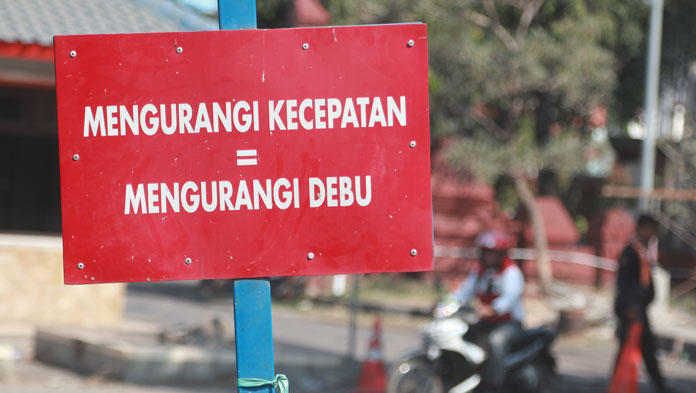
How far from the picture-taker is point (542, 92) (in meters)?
20.3

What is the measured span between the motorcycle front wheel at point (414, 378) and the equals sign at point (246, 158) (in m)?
5.08

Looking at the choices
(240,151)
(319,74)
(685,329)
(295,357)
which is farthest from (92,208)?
(685,329)

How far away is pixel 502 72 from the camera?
719 inches

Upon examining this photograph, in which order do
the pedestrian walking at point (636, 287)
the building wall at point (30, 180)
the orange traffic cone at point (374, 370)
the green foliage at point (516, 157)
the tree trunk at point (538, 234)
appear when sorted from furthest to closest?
the tree trunk at point (538, 234), the green foliage at point (516, 157), the building wall at point (30, 180), the orange traffic cone at point (374, 370), the pedestrian walking at point (636, 287)

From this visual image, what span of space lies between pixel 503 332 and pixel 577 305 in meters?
8.50

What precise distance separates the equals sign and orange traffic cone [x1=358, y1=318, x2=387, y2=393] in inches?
261

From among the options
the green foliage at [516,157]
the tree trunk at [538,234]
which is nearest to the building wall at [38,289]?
the green foliage at [516,157]

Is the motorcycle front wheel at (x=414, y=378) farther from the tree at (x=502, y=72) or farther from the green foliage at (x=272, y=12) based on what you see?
the green foliage at (x=272, y=12)

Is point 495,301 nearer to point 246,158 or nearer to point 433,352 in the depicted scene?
point 433,352

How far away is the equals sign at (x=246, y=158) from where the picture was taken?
3.03m

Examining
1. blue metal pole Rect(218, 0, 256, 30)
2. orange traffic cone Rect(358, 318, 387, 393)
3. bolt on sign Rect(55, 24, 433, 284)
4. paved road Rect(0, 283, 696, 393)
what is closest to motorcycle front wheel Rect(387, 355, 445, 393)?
orange traffic cone Rect(358, 318, 387, 393)

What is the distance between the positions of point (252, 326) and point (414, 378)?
5036 millimetres

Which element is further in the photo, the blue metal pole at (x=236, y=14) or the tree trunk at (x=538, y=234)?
the tree trunk at (x=538, y=234)

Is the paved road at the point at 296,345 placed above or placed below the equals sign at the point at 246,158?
below
